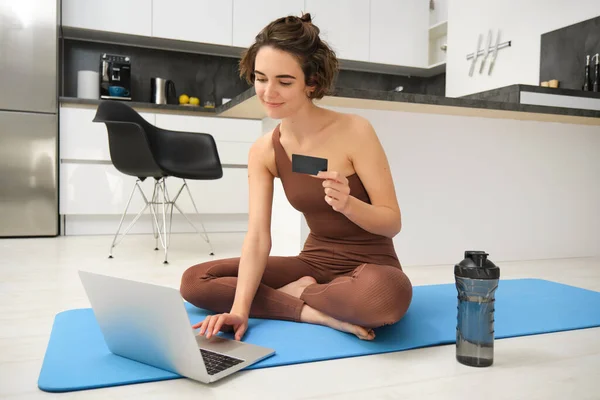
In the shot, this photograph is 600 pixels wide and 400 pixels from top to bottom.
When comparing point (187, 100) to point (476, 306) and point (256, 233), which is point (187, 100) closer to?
point (256, 233)

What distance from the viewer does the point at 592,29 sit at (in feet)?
13.1

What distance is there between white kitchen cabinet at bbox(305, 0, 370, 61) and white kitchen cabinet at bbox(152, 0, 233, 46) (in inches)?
33.9

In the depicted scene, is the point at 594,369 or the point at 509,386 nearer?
the point at 509,386

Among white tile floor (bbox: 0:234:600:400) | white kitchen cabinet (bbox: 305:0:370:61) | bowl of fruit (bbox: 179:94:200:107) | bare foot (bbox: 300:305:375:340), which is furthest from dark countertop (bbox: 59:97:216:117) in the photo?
bare foot (bbox: 300:305:375:340)

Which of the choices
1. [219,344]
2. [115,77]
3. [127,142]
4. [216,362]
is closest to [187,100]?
[115,77]

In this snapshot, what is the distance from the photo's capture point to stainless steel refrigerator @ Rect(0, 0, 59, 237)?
12.9 feet

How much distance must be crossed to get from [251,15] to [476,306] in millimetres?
4289

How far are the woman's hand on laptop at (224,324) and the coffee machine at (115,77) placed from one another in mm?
3523

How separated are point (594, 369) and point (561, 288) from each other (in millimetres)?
1030

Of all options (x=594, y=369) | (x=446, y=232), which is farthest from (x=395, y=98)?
(x=594, y=369)

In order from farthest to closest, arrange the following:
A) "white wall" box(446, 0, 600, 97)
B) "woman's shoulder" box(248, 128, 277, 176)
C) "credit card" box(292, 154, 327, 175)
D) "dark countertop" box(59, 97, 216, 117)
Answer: "dark countertop" box(59, 97, 216, 117) < "white wall" box(446, 0, 600, 97) < "woman's shoulder" box(248, 128, 277, 176) < "credit card" box(292, 154, 327, 175)

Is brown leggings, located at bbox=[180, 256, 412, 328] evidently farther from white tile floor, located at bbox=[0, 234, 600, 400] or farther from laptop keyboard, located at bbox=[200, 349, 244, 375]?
laptop keyboard, located at bbox=[200, 349, 244, 375]

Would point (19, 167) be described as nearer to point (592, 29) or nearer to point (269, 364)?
point (269, 364)

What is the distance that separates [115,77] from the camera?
4566 millimetres
